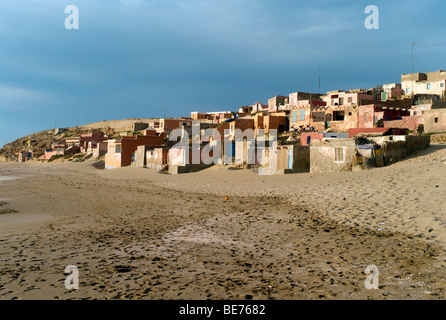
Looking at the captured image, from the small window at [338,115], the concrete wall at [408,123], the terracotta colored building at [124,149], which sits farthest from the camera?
Answer: the terracotta colored building at [124,149]

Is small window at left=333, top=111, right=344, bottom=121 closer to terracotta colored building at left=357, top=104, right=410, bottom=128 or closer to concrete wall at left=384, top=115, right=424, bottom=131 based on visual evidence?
terracotta colored building at left=357, top=104, right=410, bottom=128

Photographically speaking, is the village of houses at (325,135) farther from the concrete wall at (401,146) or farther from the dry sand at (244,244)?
the dry sand at (244,244)

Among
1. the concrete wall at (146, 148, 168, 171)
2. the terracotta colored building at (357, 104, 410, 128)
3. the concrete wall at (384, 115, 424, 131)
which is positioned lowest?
the concrete wall at (146, 148, 168, 171)

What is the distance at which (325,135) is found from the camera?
93.2 feet

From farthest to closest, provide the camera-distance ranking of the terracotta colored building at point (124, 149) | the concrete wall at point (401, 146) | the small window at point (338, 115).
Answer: the terracotta colored building at point (124, 149)
the small window at point (338, 115)
the concrete wall at point (401, 146)

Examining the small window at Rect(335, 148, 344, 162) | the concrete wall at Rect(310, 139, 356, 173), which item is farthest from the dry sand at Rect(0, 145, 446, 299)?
the small window at Rect(335, 148, 344, 162)

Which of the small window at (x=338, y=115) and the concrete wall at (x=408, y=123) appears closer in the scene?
the concrete wall at (x=408, y=123)

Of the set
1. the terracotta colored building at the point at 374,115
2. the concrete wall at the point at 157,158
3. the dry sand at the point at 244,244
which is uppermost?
the terracotta colored building at the point at 374,115

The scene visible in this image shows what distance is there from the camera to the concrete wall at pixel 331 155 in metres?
20.3

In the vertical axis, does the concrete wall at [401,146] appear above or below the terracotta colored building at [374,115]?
below

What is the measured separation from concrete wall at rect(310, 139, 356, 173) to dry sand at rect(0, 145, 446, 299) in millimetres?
4551

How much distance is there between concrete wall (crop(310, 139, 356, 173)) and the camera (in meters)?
20.3

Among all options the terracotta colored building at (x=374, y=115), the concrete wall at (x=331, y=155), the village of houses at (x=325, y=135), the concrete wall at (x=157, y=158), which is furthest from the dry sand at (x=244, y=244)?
the terracotta colored building at (x=374, y=115)
